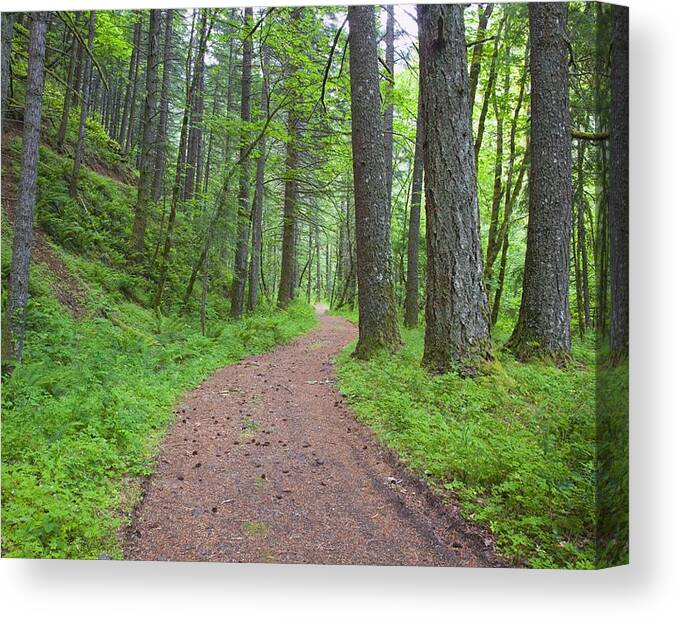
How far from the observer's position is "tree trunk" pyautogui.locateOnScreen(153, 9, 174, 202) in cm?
656

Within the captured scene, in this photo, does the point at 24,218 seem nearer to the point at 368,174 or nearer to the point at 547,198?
the point at 368,174

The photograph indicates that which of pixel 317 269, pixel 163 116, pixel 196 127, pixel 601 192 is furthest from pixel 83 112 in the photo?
pixel 317 269

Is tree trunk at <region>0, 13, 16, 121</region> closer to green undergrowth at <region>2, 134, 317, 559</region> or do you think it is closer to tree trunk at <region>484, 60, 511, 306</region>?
green undergrowth at <region>2, 134, 317, 559</region>

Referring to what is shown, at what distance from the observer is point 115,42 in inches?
239

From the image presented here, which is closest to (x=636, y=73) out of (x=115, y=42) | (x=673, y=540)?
(x=673, y=540)

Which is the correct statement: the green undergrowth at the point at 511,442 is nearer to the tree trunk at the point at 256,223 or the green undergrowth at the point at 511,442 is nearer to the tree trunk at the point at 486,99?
the tree trunk at the point at 486,99

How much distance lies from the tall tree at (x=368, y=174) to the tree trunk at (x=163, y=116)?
2332 mm

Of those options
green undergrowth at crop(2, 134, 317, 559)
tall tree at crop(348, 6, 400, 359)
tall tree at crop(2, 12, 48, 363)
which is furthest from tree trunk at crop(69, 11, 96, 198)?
tall tree at crop(348, 6, 400, 359)

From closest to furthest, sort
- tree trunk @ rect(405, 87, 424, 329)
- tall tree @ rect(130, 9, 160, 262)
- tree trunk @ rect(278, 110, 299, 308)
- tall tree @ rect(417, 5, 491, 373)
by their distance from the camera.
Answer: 1. tall tree @ rect(417, 5, 491, 373)
2. tree trunk @ rect(405, 87, 424, 329)
3. tall tree @ rect(130, 9, 160, 262)
4. tree trunk @ rect(278, 110, 299, 308)

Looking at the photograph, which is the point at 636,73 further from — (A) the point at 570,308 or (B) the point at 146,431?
(B) the point at 146,431

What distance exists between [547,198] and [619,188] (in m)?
0.84

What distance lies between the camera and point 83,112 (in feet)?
18.2

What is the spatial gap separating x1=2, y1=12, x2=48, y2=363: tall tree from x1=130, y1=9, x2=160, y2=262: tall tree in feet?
4.61

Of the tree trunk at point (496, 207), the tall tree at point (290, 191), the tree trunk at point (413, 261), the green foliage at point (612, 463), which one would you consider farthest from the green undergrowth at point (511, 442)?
the tall tree at point (290, 191)
